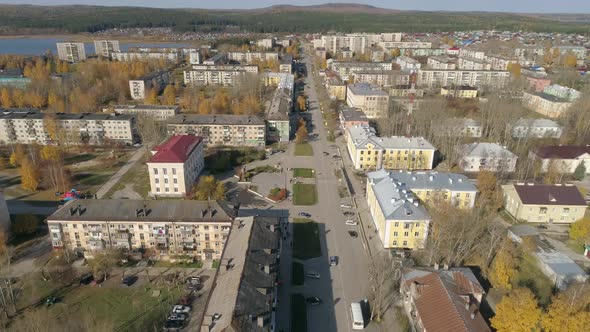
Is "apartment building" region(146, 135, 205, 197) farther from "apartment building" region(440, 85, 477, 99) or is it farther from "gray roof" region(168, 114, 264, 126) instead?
"apartment building" region(440, 85, 477, 99)

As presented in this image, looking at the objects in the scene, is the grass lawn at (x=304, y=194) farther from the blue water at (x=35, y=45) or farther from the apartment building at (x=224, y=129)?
the blue water at (x=35, y=45)

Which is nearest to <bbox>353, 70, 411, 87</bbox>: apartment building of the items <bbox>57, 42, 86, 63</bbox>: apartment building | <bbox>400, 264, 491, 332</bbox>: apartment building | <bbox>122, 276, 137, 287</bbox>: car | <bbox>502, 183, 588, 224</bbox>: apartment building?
<bbox>502, 183, 588, 224</bbox>: apartment building

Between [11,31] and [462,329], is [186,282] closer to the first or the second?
[462,329]

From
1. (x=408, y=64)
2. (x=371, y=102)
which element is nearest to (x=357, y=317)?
(x=371, y=102)

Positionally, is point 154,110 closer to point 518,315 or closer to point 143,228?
point 143,228

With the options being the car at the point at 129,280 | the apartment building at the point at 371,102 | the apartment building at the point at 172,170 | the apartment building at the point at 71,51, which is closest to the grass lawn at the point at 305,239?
the car at the point at 129,280

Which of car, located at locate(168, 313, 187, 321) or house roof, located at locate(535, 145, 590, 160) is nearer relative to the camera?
car, located at locate(168, 313, 187, 321)
